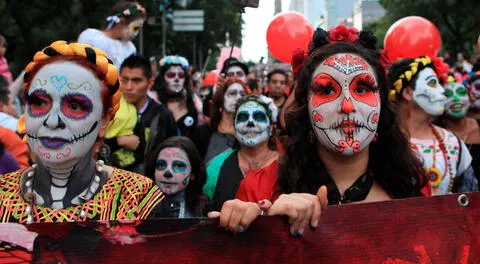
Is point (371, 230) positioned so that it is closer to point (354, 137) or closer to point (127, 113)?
point (354, 137)

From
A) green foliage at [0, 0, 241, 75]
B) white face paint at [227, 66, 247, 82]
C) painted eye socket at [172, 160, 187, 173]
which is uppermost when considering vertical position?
green foliage at [0, 0, 241, 75]

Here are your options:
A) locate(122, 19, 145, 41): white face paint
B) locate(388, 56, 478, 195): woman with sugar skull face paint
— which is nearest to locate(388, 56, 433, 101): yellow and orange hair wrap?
locate(388, 56, 478, 195): woman with sugar skull face paint

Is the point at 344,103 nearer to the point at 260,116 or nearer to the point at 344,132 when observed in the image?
the point at 344,132

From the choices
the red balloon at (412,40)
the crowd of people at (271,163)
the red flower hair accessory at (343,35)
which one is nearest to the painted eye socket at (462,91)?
the red balloon at (412,40)

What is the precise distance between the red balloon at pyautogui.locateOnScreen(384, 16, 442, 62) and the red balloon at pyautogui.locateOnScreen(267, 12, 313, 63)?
4.85ft

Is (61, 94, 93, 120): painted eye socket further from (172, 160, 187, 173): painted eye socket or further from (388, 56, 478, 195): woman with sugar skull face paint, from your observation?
(388, 56, 478, 195): woman with sugar skull face paint

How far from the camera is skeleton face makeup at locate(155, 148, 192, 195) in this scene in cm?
450

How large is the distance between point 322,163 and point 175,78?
14.6 feet

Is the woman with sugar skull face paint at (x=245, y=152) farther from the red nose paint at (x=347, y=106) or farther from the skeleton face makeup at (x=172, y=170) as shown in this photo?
the red nose paint at (x=347, y=106)

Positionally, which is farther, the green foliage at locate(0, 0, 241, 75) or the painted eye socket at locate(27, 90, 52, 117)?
the green foliage at locate(0, 0, 241, 75)

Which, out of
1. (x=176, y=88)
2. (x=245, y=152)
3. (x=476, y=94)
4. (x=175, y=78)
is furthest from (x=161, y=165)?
(x=476, y=94)

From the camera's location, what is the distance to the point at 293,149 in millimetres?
2963

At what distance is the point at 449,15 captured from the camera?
34.6 m

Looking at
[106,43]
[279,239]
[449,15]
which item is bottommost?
[279,239]
